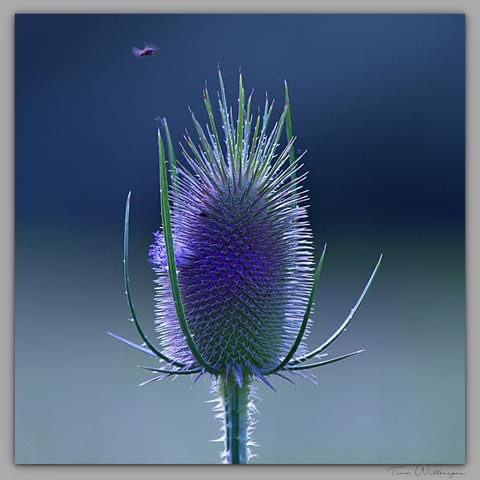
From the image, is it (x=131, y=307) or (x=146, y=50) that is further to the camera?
(x=146, y=50)

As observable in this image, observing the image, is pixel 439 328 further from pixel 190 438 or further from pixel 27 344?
pixel 27 344

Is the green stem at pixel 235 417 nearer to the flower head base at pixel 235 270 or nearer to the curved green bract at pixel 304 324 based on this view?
the flower head base at pixel 235 270

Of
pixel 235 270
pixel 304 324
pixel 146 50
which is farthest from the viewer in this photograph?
pixel 146 50

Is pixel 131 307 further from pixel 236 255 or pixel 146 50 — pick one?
pixel 146 50

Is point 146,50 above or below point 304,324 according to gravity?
above

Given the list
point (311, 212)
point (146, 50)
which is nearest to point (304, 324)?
point (311, 212)
